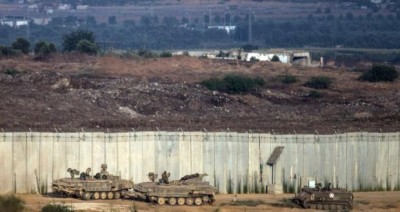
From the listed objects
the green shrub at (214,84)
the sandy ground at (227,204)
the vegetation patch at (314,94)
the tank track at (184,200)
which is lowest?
the sandy ground at (227,204)

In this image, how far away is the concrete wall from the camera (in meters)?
53.0

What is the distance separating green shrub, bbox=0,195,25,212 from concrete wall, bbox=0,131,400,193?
5.32 m

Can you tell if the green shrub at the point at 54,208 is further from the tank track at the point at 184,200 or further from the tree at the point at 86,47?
the tree at the point at 86,47

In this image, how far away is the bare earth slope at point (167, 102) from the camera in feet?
221

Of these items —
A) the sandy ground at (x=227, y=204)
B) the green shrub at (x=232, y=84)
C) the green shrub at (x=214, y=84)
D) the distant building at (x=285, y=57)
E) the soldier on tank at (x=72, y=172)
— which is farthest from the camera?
the distant building at (x=285, y=57)

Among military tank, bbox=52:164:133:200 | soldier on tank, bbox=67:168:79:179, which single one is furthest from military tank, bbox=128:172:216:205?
soldier on tank, bbox=67:168:79:179

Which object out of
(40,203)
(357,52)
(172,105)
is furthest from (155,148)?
(357,52)

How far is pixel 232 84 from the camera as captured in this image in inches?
3543

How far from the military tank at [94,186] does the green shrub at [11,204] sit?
11.4 ft

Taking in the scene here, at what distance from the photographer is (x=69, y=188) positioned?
5097cm

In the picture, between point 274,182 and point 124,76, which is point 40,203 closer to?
point 274,182

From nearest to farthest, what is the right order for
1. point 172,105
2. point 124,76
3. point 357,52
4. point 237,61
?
point 172,105 < point 124,76 < point 237,61 < point 357,52

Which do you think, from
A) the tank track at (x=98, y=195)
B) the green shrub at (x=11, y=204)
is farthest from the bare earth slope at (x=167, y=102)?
the green shrub at (x=11, y=204)

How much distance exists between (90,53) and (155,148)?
68.4m
